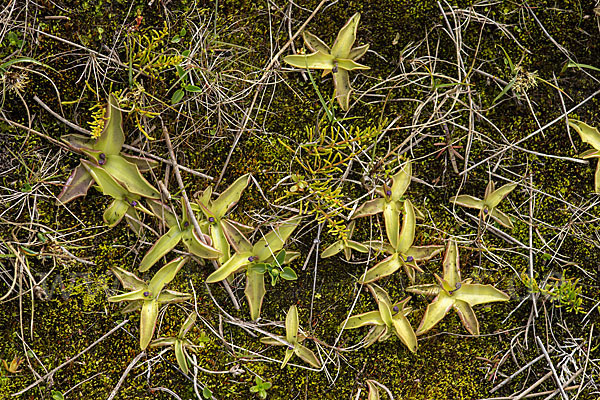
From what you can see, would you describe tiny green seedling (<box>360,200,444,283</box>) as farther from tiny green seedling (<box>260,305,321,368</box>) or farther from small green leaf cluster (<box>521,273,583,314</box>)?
small green leaf cluster (<box>521,273,583,314</box>)

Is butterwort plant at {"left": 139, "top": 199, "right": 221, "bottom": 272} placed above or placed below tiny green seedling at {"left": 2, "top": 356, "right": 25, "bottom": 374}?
above

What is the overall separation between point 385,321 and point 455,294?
0.34 meters

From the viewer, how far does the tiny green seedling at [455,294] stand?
7.09 ft

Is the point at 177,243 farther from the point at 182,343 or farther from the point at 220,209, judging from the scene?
the point at 182,343

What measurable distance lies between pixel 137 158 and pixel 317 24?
38.8 inches

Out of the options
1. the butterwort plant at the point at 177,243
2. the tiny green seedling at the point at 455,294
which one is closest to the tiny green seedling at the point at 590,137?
the tiny green seedling at the point at 455,294

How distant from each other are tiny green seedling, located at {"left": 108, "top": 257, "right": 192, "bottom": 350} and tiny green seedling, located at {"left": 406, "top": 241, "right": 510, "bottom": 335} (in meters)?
1.06

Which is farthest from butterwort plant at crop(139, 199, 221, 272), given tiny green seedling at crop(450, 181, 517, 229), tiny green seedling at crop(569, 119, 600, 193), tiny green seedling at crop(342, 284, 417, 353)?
tiny green seedling at crop(569, 119, 600, 193)

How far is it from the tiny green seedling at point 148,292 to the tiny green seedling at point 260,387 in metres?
0.50

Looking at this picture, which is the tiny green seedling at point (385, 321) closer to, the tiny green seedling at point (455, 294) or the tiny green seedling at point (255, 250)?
the tiny green seedling at point (455, 294)

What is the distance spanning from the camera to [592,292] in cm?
227

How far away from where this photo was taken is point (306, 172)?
7.00ft

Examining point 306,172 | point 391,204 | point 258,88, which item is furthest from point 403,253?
point 258,88

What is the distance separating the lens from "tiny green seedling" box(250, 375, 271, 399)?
2.13 meters
